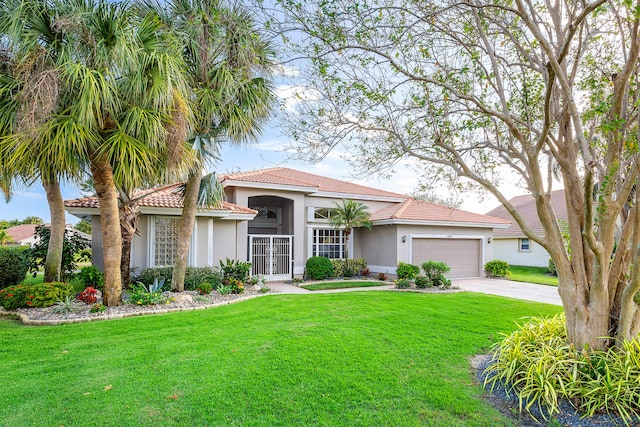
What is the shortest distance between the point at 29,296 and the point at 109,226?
314cm

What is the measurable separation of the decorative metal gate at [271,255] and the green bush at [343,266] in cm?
251

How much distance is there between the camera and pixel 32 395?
479 centimetres

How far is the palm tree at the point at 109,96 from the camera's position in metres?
8.12

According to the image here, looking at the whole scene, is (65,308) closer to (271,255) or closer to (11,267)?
(11,267)

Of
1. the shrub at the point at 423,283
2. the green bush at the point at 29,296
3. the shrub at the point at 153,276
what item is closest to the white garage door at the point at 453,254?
the shrub at the point at 423,283

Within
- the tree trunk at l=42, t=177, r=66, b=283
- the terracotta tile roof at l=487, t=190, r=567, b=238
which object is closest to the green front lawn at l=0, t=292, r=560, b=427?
the tree trunk at l=42, t=177, r=66, b=283

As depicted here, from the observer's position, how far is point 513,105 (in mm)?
7398

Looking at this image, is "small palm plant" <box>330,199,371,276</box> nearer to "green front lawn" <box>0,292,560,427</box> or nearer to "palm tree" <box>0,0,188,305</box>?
"green front lawn" <box>0,292,560,427</box>

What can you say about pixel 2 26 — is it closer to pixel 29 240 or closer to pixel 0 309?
pixel 0 309

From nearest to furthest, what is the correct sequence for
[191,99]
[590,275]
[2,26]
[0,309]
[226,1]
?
1. [590,275]
2. [226,1]
3. [2,26]
4. [0,309]
5. [191,99]

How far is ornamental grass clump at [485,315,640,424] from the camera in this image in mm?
4418

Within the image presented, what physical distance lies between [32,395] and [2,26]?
9.24 m

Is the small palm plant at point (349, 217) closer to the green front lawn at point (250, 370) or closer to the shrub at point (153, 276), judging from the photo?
the shrub at point (153, 276)

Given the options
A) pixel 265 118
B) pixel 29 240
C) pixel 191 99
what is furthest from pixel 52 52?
pixel 29 240
